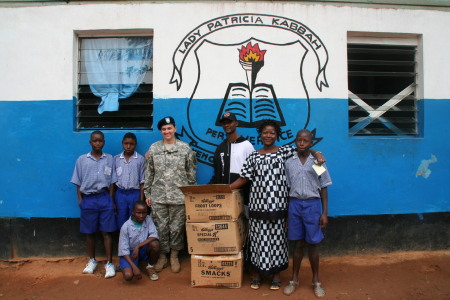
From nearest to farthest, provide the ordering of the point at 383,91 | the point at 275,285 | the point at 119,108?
the point at 275,285
the point at 119,108
the point at 383,91

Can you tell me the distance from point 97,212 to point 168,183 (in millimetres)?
935

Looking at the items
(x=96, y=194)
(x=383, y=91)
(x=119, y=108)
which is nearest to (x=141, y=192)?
(x=96, y=194)

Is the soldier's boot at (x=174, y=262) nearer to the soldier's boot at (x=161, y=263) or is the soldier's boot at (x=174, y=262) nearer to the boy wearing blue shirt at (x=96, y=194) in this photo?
the soldier's boot at (x=161, y=263)

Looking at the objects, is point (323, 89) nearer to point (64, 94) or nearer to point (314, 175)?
point (314, 175)

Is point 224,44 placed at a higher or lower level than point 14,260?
higher

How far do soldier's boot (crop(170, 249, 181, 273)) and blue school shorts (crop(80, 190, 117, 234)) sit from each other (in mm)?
782

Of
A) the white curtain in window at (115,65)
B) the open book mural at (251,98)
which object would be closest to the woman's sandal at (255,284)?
the open book mural at (251,98)

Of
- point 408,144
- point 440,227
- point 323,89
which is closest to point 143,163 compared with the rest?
point 323,89

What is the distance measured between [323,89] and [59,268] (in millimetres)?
4112

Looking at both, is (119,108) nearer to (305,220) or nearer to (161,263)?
(161,263)

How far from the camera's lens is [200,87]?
4434mm

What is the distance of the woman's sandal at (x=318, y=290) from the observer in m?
3.48

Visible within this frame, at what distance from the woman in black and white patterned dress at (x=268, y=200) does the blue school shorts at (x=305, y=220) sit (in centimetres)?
9

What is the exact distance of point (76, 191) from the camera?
443 cm
